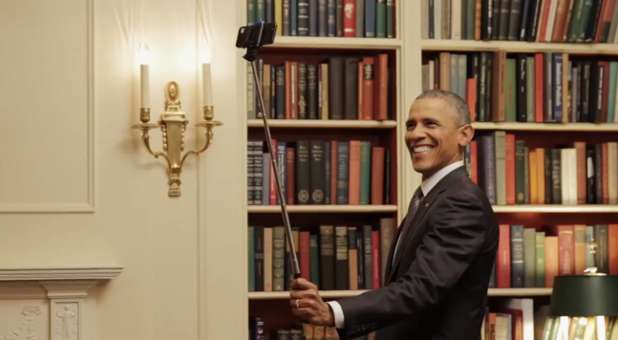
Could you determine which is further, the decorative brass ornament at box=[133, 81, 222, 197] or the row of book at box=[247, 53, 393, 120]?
the row of book at box=[247, 53, 393, 120]

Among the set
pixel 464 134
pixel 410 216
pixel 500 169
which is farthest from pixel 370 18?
pixel 410 216

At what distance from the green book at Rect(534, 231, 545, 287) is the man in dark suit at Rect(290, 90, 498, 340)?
6.25 ft

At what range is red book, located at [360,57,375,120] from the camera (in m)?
4.64

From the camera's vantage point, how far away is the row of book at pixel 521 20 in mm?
4688

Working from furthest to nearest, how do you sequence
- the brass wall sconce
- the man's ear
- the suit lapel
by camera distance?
1. the brass wall sconce
2. the man's ear
3. the suit lapel

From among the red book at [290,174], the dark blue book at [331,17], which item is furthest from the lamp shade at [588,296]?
the dark blue book at [331,17]

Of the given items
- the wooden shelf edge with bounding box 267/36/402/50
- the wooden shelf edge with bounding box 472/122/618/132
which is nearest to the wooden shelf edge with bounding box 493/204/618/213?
the wooden shelf edge with bounding box 472/122/618/132

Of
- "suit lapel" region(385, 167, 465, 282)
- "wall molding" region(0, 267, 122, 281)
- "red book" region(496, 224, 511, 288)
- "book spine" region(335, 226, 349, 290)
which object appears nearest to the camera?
"suit lapel" region(385, 167, 465, 282)

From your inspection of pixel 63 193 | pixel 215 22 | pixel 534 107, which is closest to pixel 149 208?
pixel 63 193

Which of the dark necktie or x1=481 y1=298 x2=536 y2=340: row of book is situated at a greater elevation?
the dark necktie

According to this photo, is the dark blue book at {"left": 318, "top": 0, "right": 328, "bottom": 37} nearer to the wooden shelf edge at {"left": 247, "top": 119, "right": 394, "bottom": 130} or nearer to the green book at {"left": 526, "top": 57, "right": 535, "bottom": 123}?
the wooden shelf edge at {"left": 247, "top": 119, "right": 394, "bottom": 130}

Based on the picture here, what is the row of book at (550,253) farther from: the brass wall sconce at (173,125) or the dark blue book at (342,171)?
the brass wall sconce at (173,125)

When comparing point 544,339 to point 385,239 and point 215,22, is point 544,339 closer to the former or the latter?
point 385,239

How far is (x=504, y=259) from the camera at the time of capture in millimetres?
4723
